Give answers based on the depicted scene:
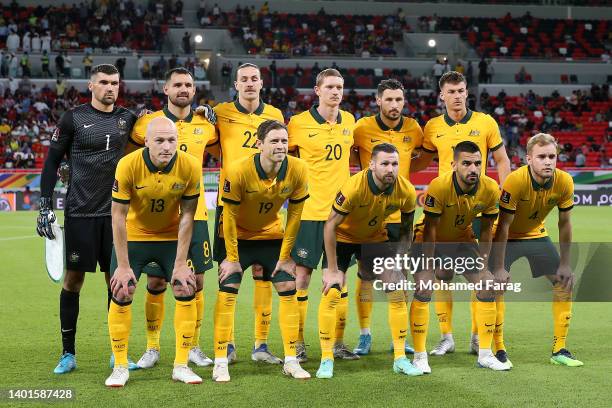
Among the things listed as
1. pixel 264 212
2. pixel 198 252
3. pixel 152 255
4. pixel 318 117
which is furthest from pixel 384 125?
pixel 152 255

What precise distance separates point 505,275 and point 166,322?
3.94m

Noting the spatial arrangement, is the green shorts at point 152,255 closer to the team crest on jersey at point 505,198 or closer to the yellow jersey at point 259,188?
the yellow jersey at point 259,188

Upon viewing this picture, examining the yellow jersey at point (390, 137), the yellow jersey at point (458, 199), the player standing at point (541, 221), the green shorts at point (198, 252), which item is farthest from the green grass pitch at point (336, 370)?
the yellow jersey at point (390, 137)

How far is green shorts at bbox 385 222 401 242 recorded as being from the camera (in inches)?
290

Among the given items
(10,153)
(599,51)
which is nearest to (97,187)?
(10,153)

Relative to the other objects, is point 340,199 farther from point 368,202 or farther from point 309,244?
point 309,244

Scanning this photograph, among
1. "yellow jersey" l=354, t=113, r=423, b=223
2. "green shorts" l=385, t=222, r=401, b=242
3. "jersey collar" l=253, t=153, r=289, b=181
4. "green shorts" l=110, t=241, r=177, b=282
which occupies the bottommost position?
"green shorts" l=110, t=241, r=177, b=282

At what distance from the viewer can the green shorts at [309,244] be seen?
7.28 metres

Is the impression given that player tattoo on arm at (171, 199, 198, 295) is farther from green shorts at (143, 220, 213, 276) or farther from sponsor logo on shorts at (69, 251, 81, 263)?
sponsor logo on shorts at (69, 251, 81, 263)

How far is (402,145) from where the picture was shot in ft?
25.6

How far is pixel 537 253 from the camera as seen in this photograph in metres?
7.33

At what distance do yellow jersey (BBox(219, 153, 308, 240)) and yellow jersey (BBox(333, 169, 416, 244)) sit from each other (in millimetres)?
359

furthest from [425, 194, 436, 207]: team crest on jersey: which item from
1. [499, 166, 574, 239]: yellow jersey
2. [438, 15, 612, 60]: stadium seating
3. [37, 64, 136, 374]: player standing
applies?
[438, 15, 612, 60]: stadium seating

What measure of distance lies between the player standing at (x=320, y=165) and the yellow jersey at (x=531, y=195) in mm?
1454
